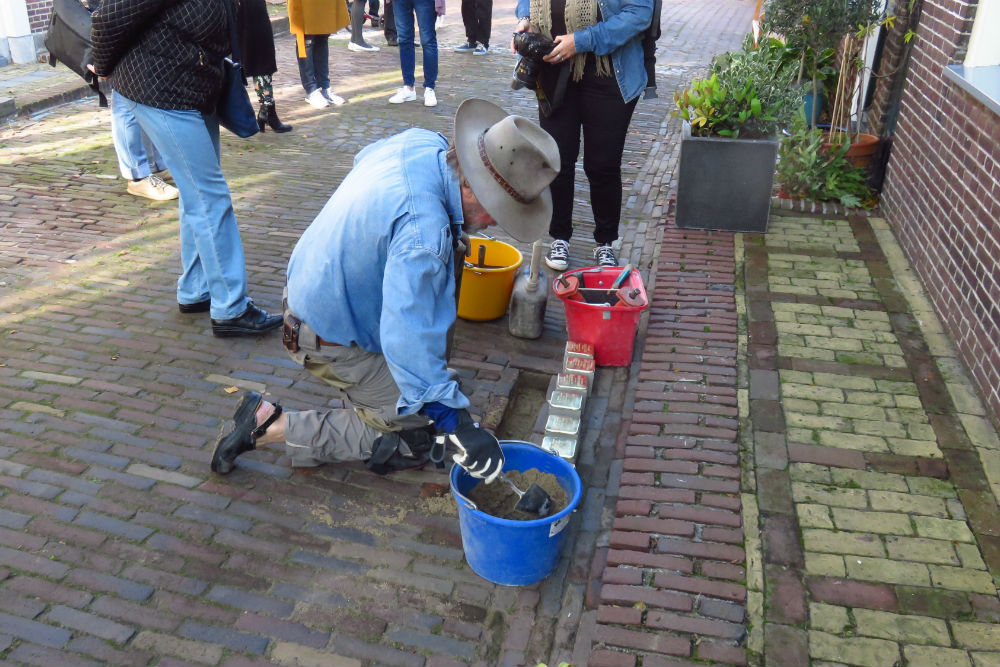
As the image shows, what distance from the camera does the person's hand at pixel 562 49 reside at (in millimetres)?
4809

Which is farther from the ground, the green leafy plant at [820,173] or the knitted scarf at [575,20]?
the knitted scarf at [575,20]

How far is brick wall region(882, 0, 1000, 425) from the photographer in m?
4.08

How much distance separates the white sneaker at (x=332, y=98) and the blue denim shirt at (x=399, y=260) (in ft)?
22.2

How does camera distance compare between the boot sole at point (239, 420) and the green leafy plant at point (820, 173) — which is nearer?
the boot sole at point (239, 420)

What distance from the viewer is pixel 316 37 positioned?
9359 millimetres

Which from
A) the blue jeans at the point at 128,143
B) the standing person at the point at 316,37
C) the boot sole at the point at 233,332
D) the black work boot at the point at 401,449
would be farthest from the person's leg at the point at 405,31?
the black work boot at the point at 401,449

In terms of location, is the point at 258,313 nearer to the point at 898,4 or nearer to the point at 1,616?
the point at 1,616

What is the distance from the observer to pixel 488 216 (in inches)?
118

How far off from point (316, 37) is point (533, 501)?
775 centimetres

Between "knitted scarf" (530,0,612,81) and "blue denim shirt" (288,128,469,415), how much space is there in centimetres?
203

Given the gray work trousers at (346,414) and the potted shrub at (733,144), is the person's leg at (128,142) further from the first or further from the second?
the potted shrub at (733,144)

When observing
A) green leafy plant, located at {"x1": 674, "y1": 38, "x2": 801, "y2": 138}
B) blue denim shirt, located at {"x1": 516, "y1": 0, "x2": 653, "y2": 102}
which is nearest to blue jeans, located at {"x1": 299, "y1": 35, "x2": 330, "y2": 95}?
green leafy plant, located at {"x1": 674, "y1": 38, "x2": 801, "y2": 138}

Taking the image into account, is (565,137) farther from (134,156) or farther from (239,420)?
(134,156)

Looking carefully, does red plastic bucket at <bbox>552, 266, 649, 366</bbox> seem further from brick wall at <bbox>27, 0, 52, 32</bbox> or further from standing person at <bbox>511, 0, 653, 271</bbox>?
brick wall at <bbox>27, 0, 52, 32</bbox>
